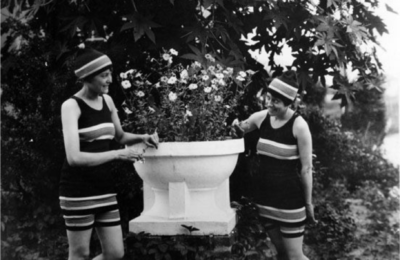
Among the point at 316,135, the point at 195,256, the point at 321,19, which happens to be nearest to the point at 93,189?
the point at 195,256

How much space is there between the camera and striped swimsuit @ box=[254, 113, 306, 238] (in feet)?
12.5

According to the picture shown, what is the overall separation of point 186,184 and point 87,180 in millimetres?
823

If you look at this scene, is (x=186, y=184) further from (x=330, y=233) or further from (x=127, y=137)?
(x=330, y=233)

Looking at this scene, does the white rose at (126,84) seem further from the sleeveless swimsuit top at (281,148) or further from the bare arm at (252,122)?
the sleeveless swimsuit top at (281,148)

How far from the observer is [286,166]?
3822 millimetres

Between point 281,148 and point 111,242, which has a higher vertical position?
point 281,148

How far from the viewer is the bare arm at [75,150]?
3254mm

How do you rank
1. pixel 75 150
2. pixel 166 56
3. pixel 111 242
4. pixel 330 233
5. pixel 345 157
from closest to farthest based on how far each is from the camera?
pixel 75 150 → pixel 111 242 → pixel 166 56 → pixel 330 233 → pixel 345 157

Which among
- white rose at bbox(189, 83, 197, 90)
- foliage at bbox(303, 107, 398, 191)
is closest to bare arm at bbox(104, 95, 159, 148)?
white rose at bbox(189, 83, 197, 90)

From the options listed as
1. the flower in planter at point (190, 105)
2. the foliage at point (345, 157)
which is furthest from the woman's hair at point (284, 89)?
the foliage at point (345, 157)

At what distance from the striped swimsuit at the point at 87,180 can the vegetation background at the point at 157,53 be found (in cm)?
62

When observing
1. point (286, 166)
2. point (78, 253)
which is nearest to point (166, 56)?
point (286, 166)

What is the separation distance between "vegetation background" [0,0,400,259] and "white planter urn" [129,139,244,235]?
150 mm

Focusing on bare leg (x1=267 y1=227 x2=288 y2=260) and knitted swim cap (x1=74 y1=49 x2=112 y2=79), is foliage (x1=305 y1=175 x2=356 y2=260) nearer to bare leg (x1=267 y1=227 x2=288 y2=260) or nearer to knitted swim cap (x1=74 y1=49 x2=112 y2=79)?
bare leg (x1=267 y1=227 x2=288 y2=260)
